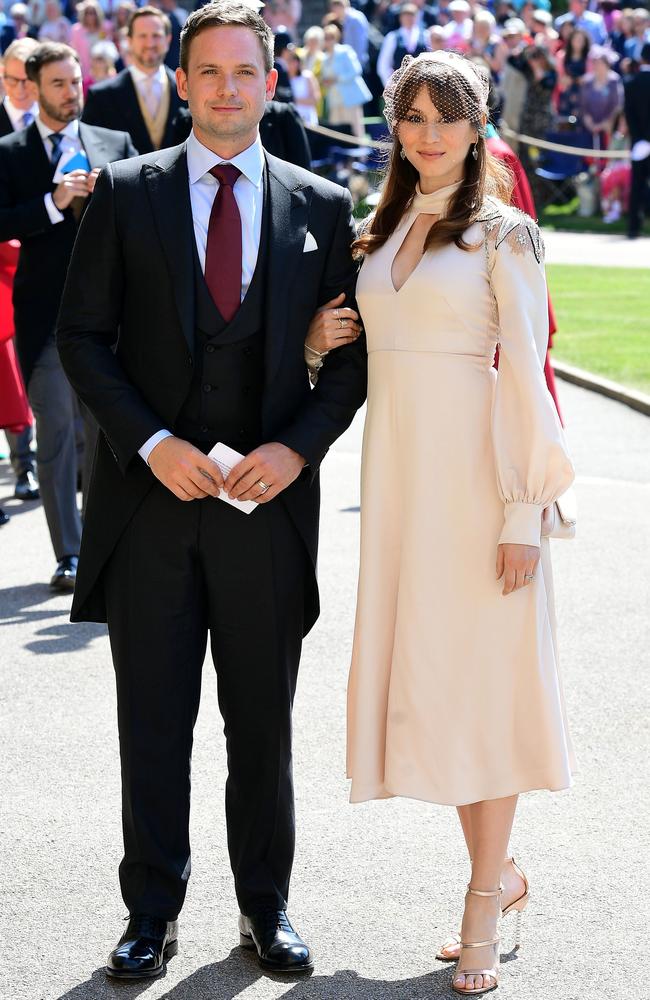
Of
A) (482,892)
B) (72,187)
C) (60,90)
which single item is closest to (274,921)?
(482,892)

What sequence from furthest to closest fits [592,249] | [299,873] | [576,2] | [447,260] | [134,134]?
[576,2] → [592,249] → [134,134] → [299,873] → [447,260]

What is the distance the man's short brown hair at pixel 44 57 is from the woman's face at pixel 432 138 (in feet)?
12.3

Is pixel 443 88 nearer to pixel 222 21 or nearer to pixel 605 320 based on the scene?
pixel 222 21

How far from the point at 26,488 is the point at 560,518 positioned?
5.85 m

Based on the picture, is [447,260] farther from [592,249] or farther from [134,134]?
[592,249]

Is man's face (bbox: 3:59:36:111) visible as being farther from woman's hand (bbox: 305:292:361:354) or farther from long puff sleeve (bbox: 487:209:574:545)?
long puff sleeve (bbox: 487:209:574:545)

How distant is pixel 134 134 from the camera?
26.7ft

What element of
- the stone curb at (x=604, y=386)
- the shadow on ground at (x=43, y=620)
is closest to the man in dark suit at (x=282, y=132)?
the shadow on ground at (x=43, y=620)

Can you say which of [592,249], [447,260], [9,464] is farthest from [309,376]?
[592,249]

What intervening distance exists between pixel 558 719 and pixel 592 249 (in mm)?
16917

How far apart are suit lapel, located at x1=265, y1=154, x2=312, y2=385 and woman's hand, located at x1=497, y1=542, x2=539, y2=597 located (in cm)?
68

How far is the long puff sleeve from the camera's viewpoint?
3.58 metres

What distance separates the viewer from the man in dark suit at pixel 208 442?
11.9 feet

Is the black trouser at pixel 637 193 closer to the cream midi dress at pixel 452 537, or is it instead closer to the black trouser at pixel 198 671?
the cream midi dress at pixel 452 537
